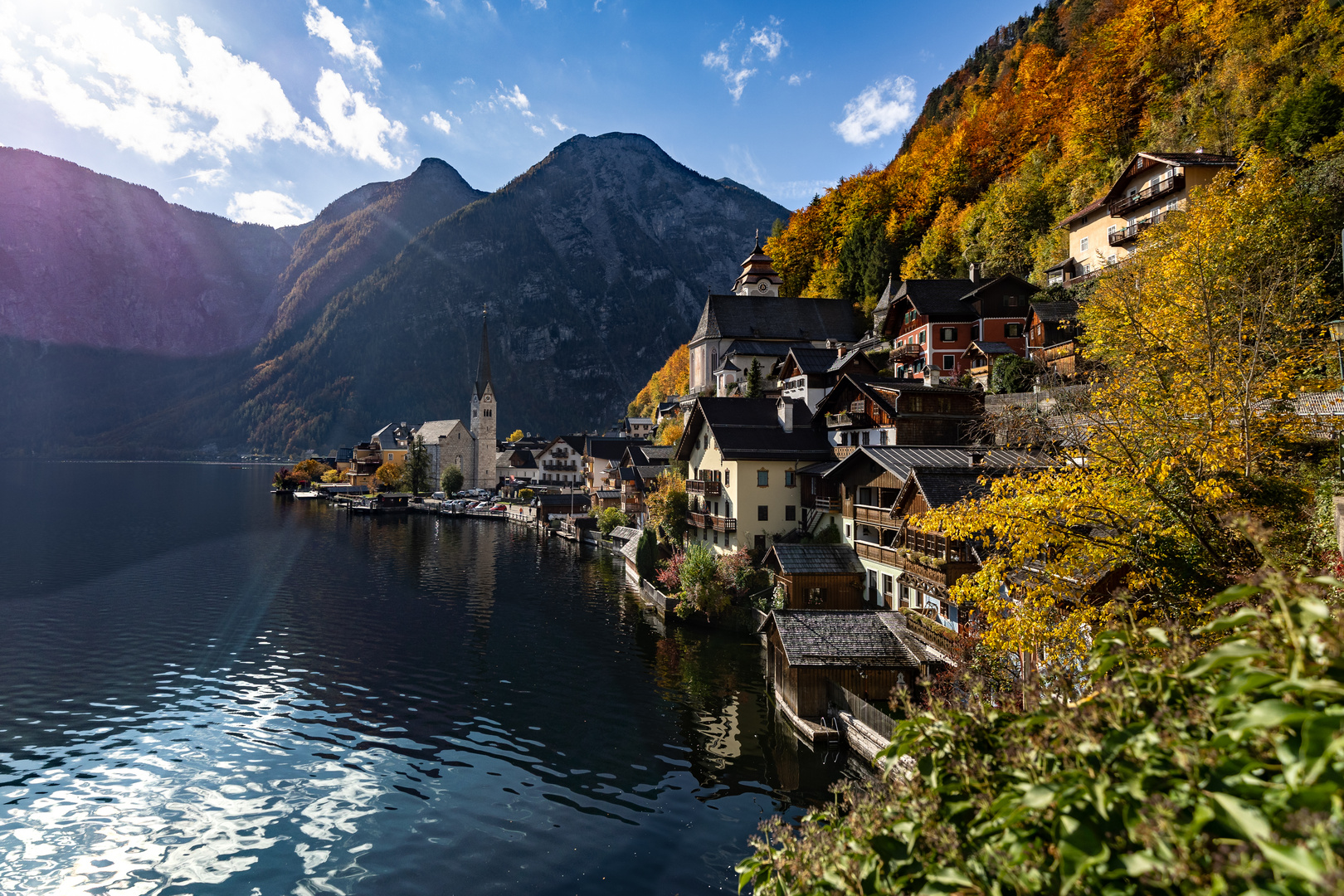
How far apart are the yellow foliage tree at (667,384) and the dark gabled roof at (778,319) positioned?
147ft

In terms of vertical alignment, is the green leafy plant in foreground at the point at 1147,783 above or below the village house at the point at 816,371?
below

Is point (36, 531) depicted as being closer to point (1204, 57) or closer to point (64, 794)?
point (64, 794)

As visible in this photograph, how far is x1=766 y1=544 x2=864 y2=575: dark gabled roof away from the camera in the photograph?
39.2 metres

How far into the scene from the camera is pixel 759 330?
95.3m

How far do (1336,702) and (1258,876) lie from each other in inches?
42.8

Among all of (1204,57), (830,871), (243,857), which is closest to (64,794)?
(243,857)

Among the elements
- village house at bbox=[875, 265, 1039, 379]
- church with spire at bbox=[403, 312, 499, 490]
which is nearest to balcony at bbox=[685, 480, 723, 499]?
village house at bbox=[875, 265, 1039, 379]

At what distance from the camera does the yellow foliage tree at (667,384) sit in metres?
149

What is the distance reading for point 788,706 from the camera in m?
29.0

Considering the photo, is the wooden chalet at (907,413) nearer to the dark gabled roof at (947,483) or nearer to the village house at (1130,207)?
the dark gabled roof at (947,483)

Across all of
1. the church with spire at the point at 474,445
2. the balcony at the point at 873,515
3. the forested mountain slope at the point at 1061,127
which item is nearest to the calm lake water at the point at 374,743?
the balcony at the point at 873,515

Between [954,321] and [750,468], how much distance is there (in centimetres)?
3058

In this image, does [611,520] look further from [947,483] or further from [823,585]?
[947,483]

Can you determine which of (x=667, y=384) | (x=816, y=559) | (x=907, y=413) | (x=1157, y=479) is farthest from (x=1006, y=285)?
(x=667, y=384)
